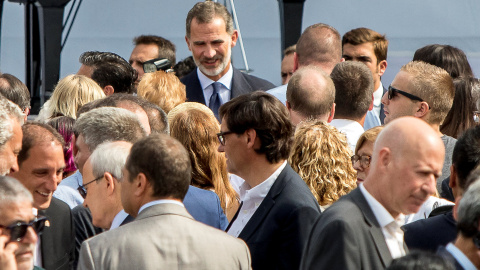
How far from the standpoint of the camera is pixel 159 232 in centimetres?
277

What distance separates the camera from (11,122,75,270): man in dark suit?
3572 millimetres

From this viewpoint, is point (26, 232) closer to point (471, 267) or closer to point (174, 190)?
point (174, 190)

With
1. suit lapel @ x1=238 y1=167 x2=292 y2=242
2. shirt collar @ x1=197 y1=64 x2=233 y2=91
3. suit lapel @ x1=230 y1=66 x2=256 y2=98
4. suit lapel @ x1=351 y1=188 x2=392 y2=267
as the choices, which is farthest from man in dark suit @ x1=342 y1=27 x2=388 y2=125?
suit lapel @ x1=351 y1=188 x2=392 y2=267

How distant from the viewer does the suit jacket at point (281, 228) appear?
10.7 ft

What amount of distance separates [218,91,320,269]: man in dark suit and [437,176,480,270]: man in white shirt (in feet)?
2.63

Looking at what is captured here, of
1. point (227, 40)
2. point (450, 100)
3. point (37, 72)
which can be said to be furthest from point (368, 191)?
point (37, 72)

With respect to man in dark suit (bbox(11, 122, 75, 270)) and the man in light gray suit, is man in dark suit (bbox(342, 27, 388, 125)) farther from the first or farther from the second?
the man in light gray suit

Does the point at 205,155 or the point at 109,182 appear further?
the point at 205,155

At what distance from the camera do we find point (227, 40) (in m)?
6.02

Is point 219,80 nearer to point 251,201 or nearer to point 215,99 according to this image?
point 215,99

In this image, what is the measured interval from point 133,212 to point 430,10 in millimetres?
10376

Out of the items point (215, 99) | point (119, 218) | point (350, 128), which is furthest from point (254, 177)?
point (215, 99)

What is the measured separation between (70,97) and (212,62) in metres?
1.21

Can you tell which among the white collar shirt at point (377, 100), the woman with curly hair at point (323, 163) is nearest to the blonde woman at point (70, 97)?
the woman with curly hair at point (323, 163)
